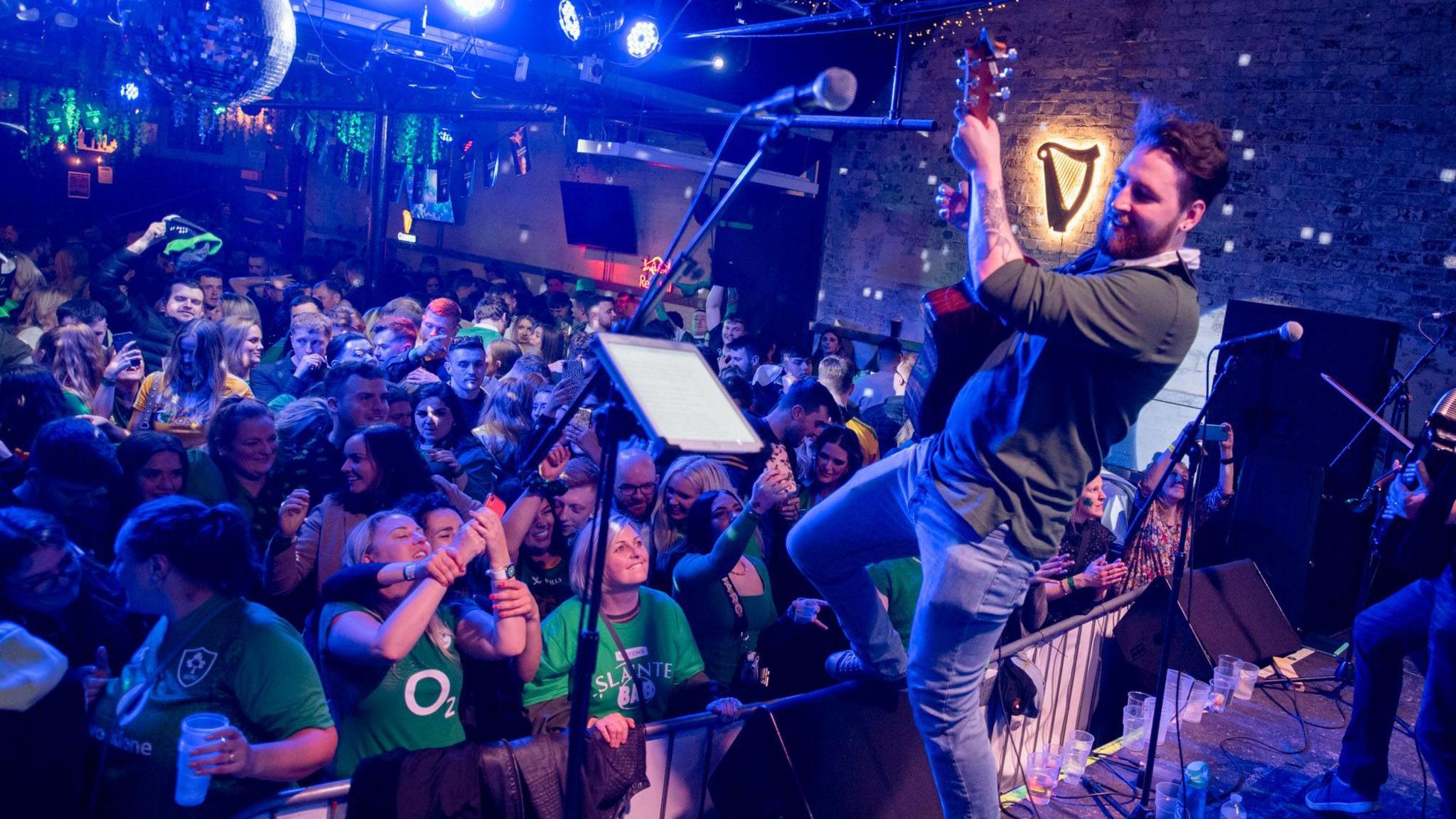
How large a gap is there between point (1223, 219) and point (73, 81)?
1685cm

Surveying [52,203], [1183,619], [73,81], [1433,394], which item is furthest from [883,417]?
[52,203]

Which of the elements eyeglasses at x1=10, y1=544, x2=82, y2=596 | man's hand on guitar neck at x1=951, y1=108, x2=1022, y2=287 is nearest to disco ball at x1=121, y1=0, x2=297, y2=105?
eyeglasses at x1=10, y1=544, x2=82, y2=596

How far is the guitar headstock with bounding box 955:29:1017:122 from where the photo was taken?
1.79m

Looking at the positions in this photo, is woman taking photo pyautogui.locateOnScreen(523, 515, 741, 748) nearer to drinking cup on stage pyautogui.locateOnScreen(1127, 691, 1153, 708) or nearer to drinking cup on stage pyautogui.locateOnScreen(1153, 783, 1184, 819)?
drinking cup on stage pyautogui.locateOnScreen(1153, 783, 1184, 819)

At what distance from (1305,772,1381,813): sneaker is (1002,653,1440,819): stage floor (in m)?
0.06

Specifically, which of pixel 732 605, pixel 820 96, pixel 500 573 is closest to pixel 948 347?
pixel 820 96

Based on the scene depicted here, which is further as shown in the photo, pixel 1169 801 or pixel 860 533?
pixel 1169 801

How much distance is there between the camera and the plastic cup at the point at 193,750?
6.63 ft

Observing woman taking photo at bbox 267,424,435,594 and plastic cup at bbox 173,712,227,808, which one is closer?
plastic cup at bbox 173,712,227,808

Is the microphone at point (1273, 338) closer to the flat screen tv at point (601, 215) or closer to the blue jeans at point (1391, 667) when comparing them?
the blue jeans at point (1391, 667)

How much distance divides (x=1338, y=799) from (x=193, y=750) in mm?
3303

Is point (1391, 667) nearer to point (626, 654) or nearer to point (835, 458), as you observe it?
point (835, 458)

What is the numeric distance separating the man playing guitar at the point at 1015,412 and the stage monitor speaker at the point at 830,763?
0.66 meters

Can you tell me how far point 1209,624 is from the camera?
454 centimetres
